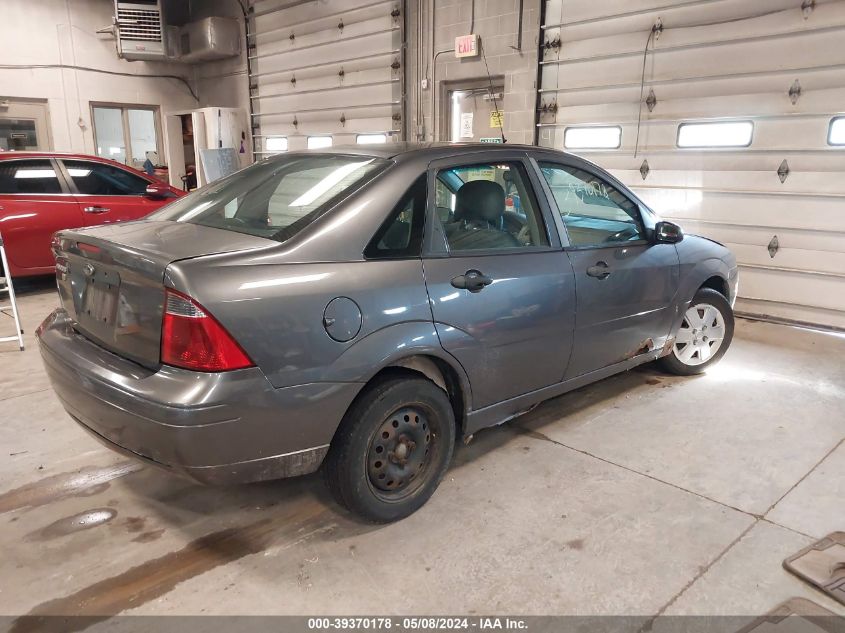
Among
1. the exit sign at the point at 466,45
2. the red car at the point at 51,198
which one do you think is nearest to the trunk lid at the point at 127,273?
the red car at the point at 51,198

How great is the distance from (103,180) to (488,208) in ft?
18.2

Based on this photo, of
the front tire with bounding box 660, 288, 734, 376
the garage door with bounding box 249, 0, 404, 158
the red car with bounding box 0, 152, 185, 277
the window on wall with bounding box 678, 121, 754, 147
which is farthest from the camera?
the garage door with bounding box 249, 0, 404, 158

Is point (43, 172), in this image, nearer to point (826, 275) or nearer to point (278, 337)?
point (278, 337)

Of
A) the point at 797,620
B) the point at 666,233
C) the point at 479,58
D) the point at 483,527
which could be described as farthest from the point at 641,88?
the point at 797,620

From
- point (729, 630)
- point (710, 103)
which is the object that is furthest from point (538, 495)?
point (710, 103)

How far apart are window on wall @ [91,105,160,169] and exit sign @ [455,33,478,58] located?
7573 millimetres

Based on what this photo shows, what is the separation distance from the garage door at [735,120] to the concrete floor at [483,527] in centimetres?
266

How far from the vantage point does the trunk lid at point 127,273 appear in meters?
2.00

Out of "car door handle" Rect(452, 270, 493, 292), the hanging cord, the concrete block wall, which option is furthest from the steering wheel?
the concrete block wall

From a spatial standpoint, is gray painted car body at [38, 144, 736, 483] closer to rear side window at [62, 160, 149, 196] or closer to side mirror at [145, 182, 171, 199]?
side mirror at [145, 182, 171, 199]

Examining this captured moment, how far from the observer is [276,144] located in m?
11.0

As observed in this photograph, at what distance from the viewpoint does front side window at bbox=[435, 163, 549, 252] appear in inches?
103

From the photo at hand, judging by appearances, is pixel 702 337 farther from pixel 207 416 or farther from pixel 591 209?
pixel 207 416

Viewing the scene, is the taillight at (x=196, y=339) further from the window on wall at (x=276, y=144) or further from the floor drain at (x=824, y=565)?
the window on wall at (x=276, y=144)
